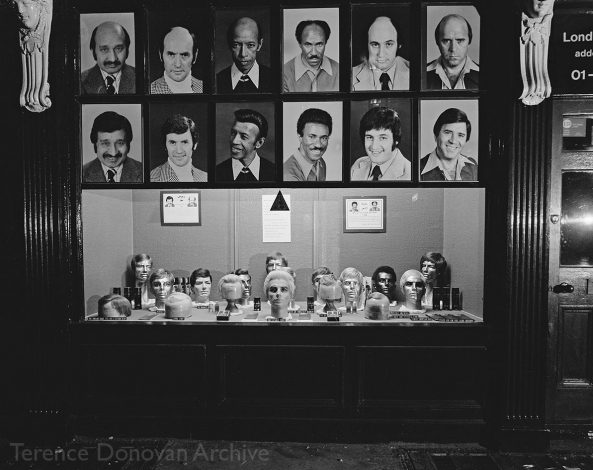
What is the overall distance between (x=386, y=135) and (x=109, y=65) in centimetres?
255

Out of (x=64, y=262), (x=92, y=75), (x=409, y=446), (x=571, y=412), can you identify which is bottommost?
(x=409, y=446)

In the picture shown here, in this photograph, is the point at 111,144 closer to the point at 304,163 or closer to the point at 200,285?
the point at 200,285

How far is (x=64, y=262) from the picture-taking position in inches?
141

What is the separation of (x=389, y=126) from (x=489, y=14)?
1265mm

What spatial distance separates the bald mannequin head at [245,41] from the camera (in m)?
3.58

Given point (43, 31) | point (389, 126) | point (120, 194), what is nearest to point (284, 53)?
point (389, 126)

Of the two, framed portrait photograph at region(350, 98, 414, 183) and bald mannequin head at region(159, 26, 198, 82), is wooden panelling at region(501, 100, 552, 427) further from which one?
bald mannequin head at region(159, 26, 198, 82)

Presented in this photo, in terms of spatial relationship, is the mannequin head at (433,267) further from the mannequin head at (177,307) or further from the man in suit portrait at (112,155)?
the man in suit portrait at (112,155)

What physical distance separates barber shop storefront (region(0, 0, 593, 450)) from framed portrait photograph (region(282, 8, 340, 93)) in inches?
0.5

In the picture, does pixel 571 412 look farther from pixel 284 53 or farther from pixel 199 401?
pixel 284 53

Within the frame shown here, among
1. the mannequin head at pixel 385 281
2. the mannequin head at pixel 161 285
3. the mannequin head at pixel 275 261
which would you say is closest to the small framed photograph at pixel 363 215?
the mannequin head at pixel 385 281

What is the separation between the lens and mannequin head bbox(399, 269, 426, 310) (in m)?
4.04

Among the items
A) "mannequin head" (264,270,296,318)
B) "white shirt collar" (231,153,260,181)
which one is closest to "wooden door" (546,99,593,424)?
"mannequin head" (264,270,296,318)

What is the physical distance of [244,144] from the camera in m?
3.62
